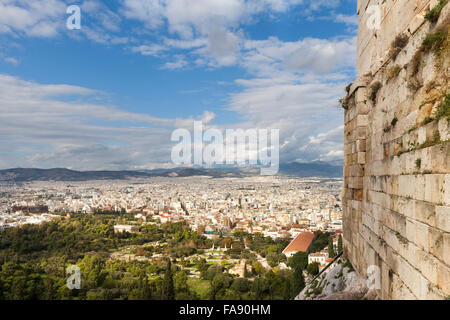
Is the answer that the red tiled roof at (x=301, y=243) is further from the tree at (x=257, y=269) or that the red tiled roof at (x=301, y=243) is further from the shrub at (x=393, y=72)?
the shrub at (x=393, y=72)

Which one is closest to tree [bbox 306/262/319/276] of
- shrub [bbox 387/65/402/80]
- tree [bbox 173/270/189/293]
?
tree [bbox 173/270/189/293]

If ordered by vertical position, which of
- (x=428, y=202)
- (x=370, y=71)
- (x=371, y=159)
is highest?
(x=370, y=71)

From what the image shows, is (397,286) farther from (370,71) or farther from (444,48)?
(370,71)

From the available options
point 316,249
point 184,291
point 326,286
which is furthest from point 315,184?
point 326,286

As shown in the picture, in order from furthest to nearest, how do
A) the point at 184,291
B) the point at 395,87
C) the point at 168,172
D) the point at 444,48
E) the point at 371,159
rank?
the point at 168,172, the point at 184,291, the point at 371,159, the point at 395,87, the point at 444,48

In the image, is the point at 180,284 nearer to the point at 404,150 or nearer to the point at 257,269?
the point at 257,269

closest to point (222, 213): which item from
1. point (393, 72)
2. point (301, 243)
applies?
point (301, 243)
